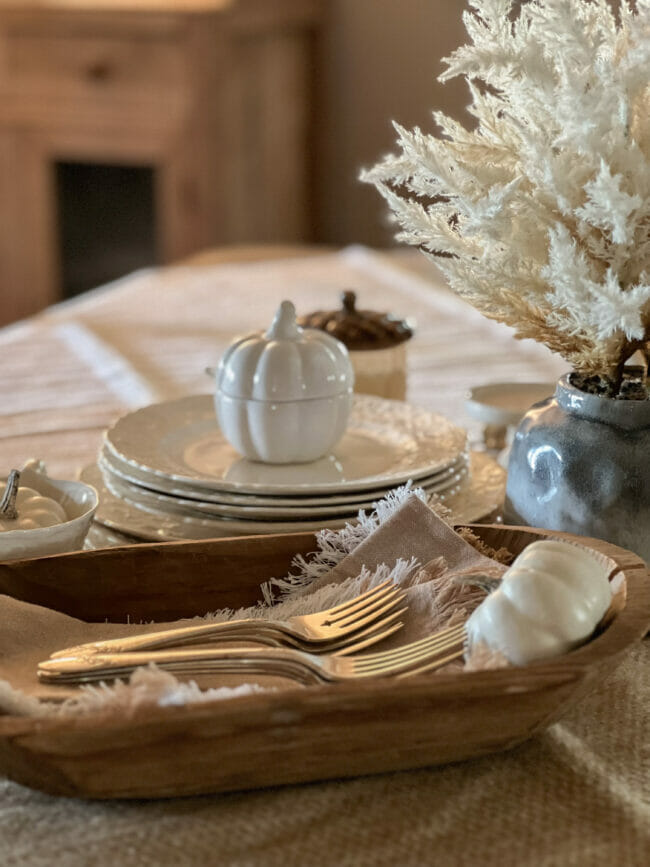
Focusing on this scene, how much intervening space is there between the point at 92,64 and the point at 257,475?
2416mm

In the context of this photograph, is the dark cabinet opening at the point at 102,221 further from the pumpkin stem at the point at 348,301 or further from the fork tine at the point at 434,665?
the fork tine at the point at 434,665

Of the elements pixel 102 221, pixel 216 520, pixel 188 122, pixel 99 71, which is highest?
pixel 99 71

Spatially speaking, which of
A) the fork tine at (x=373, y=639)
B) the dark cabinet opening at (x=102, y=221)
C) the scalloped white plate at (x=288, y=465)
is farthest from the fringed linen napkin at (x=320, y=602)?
the dark cabinet opening at (x=102, y=221)

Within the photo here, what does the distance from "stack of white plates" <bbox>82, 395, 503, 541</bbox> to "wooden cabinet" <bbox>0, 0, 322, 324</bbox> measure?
2.16 metres

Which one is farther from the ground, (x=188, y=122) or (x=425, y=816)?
(x=188, y=122)

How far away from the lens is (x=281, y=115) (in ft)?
9.96

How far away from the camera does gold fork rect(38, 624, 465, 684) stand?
43cm

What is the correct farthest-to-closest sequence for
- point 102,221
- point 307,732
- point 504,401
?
point 102,221, point 504,401, point 307,732

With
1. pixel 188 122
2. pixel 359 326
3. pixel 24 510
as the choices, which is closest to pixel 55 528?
pixel 24 510

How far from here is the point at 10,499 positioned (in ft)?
1.90

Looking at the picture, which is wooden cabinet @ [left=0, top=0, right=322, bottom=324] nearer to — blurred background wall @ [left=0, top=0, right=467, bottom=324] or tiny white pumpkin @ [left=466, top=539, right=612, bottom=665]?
blurred background wall @ [left=0, top=0, right=467, bottom=324]

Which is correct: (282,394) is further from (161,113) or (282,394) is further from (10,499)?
(161,113)

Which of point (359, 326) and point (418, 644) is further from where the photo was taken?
point (359, 326)

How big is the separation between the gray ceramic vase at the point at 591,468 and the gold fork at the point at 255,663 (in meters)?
0.15
